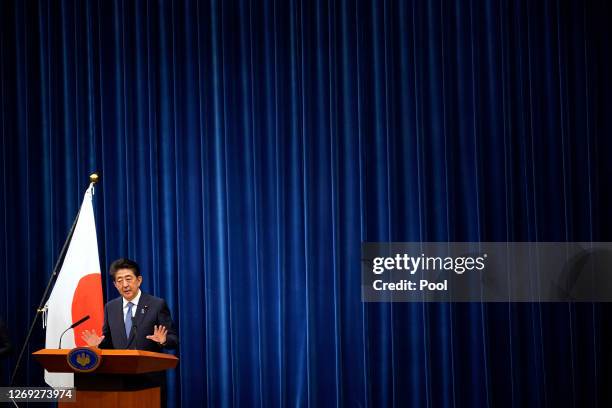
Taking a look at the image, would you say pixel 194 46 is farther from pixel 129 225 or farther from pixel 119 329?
pixel 119 329

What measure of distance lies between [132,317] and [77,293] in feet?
Result: 3.17

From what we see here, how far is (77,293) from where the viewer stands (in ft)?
17.8

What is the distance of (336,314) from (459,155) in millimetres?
1487

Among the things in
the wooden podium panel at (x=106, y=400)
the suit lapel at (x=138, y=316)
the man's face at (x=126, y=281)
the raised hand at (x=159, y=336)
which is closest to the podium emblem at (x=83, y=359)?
the wooden podium panel at (x=106, y=400)

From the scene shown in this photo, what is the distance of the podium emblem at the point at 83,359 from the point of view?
374cm

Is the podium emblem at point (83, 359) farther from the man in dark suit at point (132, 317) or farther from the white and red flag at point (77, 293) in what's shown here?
the white and red flag at point (77, 293)

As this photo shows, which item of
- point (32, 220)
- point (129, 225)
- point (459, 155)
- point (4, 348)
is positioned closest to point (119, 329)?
point (4, 348)

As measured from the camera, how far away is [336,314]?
18.7ft

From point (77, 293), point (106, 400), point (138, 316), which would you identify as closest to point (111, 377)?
point (106, 400)

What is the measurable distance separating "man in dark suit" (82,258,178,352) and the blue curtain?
107 cm

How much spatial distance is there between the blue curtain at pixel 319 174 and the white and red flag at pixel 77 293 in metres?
0.33

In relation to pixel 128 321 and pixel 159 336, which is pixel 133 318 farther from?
pixel 159 336

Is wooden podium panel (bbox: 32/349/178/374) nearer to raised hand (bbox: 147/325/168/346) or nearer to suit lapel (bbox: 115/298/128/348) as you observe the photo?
raised hand (bbox: 147/325/168/346)

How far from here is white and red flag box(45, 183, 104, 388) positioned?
17.7 ft
